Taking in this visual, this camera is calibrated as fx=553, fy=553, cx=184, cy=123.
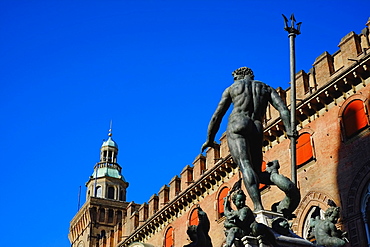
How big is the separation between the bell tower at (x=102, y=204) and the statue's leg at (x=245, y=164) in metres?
36.4

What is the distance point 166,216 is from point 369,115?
56.7 feet

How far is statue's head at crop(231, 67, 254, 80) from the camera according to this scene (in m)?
9.37

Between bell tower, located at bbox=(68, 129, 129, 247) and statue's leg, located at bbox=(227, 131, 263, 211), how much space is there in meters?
36.4

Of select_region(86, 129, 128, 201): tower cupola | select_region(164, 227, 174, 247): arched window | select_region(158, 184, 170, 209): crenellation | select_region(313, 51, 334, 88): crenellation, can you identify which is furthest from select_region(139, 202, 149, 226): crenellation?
select_region(313, 51, 334, 88): crenellation

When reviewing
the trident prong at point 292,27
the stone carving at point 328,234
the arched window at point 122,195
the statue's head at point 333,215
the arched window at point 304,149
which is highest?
the arched window at point 122,195

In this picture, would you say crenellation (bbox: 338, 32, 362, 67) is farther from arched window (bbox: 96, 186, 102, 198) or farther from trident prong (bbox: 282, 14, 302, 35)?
arched window (bbox: 96, 186, 102, 198)

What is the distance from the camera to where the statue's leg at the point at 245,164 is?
812cm

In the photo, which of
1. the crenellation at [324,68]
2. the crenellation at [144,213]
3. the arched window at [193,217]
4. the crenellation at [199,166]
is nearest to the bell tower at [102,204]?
the crenellation at [144,213]

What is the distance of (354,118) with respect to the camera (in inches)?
853

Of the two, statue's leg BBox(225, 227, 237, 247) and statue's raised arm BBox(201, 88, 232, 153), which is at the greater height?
statue's raised arm BBox(201, 88, 232, 153)

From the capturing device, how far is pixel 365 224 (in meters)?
19.7

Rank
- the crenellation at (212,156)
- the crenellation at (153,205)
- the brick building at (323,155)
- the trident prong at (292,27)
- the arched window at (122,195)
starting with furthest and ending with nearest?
the arched window at (122,195) < the crenellation at (153,205) < the crenellation at (212,156) < the brick building at (323,155) < the trident prong at (292,27)

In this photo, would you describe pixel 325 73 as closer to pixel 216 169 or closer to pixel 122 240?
pixel 216 169

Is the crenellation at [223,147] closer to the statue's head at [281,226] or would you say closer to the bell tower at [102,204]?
the bell tower at [102,204]
